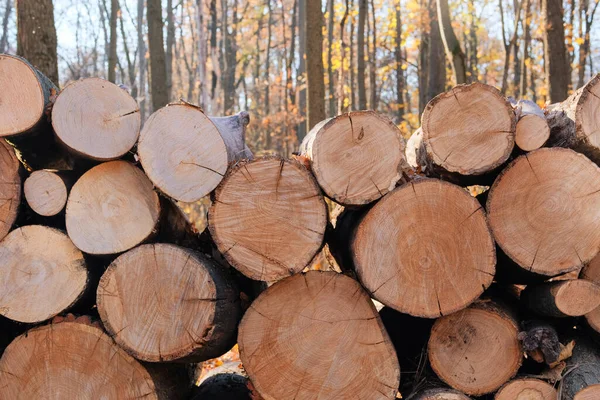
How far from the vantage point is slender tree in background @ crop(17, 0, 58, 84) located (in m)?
5.37

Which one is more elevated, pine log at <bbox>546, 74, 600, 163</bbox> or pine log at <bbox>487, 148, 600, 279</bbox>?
pine log at <bbox>546, 74, 600, 163</bbox>

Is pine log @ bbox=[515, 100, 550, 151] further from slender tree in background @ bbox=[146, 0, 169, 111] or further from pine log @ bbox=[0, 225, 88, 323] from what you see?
slender tree in background @ bbox=[146, 0, 169, 111]

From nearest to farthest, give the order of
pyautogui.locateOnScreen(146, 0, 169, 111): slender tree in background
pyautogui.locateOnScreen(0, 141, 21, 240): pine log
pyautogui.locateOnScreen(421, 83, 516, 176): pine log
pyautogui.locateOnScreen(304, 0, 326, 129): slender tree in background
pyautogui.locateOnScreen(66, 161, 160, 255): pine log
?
pyautogui.locateOnScreen(421, 83, 516, 176): pine log
pyautogui.locateOnScreen(66, 161, 160, 255): pine log
pyautogui.locateOnScreen(0, 141, 21, 240): pine log
pyautogui.locateOnScreen(304, 0, 326, 129): slender tree in background
pyautogui.locateOnScreen(146, 0, 169, 111): slender tree in background

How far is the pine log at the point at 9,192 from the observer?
10.3 ft

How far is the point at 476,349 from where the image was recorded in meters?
2.99

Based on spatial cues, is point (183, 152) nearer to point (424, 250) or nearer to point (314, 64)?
point (424, 250)

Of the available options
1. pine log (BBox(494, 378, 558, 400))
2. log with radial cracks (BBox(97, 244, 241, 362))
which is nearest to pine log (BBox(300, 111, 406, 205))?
log with radial cracks (BBox(97, 244, 241, 362))

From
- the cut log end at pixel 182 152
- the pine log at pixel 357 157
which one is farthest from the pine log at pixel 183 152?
the pine log at pixel 357 157

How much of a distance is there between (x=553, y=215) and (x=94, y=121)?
→ 2.48 m

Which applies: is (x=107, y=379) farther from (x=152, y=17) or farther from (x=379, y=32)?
(x=379, y=32)

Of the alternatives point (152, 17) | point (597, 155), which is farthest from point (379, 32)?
point (597, 155)

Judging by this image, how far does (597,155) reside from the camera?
322 centimetres

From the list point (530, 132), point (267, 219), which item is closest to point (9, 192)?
point (267, 219)

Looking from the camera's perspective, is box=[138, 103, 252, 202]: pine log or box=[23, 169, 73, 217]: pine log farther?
box=[23, 169, 73, 217]: pine log
